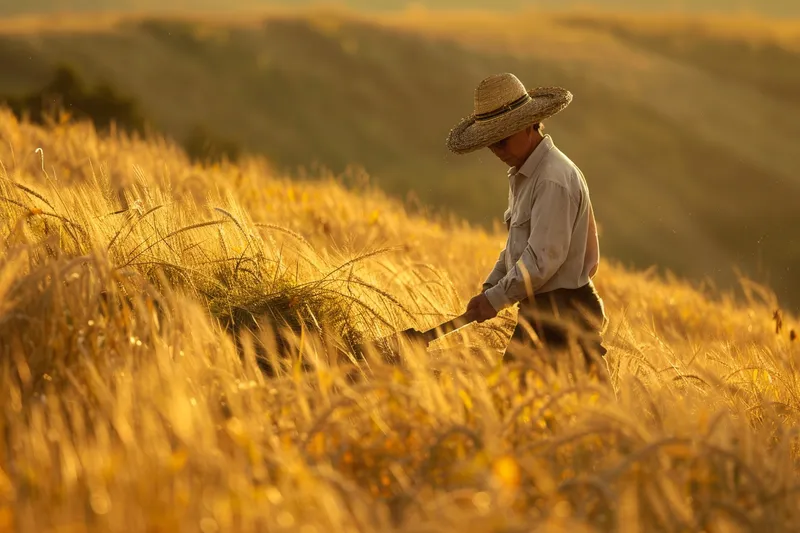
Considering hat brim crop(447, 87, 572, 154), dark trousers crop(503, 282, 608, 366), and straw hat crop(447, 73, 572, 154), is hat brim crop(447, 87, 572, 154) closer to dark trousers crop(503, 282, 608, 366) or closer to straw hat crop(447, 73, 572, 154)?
straw hat crop(447, 73, 572, 154)

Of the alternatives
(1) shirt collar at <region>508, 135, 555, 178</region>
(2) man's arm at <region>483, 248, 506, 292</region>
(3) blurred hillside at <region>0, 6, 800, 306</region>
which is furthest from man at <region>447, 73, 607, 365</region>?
(3) blurred hillside at <region>0, 6, 800, 306</region>

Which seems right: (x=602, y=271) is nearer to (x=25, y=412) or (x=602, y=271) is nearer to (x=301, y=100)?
(x=25, y=412)

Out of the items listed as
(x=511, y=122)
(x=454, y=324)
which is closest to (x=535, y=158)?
(x=511, y=122)

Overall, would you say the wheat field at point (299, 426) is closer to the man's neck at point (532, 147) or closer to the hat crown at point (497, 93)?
the man's neck at point (532, 147)

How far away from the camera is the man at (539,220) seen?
4.08 m

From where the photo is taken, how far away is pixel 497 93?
4328mm

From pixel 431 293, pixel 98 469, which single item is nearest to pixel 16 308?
pixel 98 469

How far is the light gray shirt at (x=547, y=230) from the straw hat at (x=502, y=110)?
161mm

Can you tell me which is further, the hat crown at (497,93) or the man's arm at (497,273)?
the man's arm at (497,273)

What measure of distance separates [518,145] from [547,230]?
49cm

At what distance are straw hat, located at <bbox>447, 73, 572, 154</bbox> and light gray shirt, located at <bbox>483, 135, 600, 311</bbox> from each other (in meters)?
0.16

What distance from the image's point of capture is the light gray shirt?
407 centimetres

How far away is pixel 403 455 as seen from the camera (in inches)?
99.7

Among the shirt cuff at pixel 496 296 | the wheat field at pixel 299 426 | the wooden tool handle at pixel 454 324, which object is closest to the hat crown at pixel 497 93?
the shirt cuff at pixel 496 296
